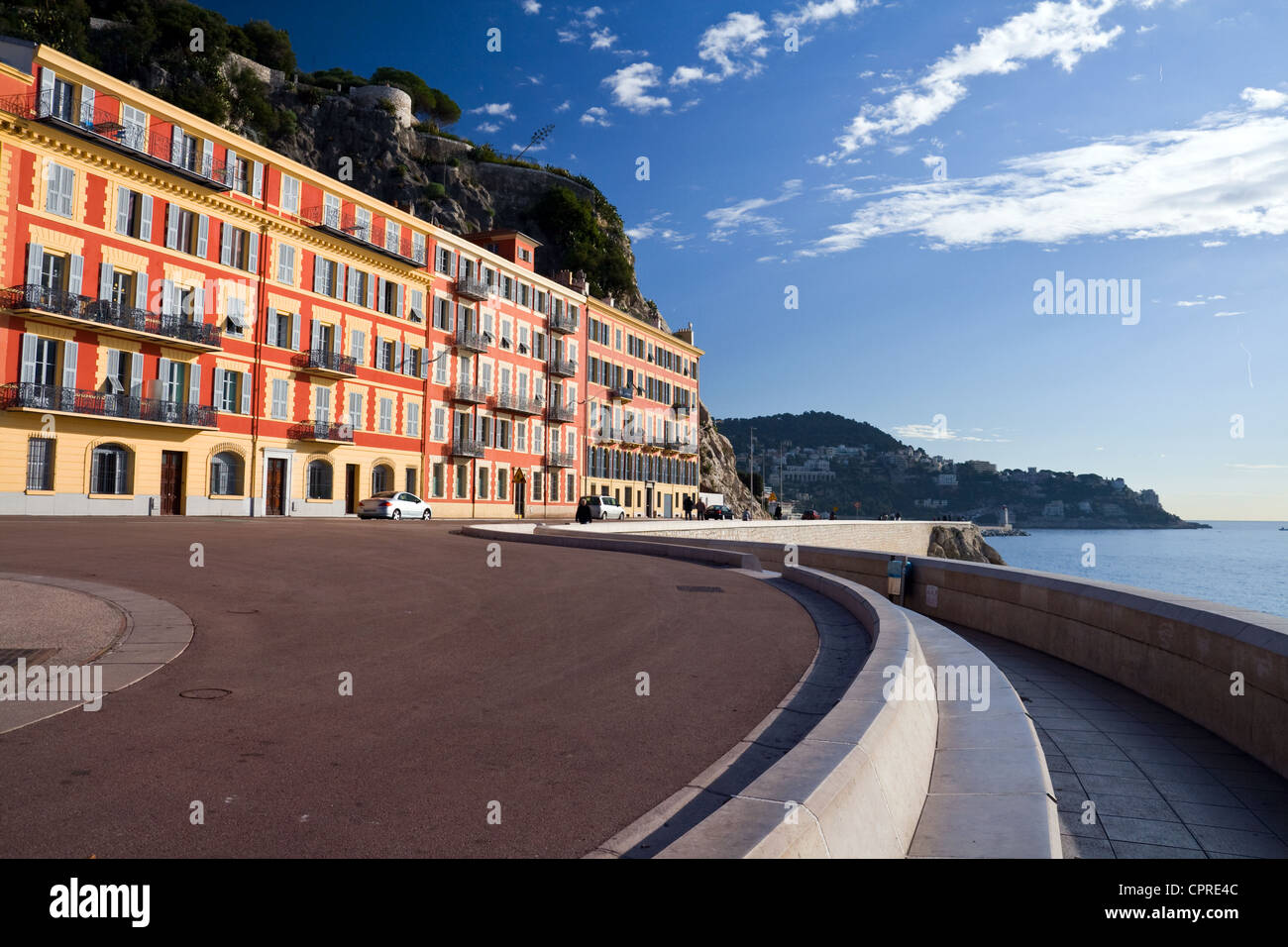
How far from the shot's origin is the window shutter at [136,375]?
1304 inches

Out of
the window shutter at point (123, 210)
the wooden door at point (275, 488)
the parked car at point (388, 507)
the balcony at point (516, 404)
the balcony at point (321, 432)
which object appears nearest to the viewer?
the window shutter at point (123, 210)

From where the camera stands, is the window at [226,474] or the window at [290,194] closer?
the window at [226,474]

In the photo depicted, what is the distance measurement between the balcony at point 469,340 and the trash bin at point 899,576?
38.4 meters

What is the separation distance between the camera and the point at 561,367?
58781mm

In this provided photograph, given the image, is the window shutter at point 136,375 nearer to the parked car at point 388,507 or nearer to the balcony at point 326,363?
the balcony at point 326,363

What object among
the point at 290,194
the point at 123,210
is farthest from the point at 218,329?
the point at 290,194

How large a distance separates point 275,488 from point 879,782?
3959 cm

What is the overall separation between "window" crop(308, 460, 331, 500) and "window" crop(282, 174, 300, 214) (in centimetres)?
1169

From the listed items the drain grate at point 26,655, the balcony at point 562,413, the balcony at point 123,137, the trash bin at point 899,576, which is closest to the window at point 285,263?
the balcony at point 123,137

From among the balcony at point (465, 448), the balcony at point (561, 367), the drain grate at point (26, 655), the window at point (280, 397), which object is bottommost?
the drain grate at point (26, 655)

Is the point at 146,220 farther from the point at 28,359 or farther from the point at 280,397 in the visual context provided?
the point at 280,397

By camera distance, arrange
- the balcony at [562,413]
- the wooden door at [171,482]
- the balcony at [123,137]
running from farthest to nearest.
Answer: the balcony at [562,413], the wooden door at [171,482], the balcony at [123,137]
